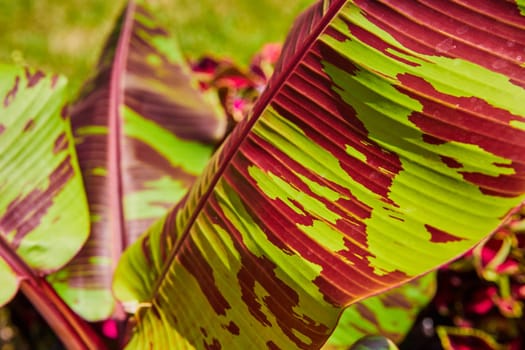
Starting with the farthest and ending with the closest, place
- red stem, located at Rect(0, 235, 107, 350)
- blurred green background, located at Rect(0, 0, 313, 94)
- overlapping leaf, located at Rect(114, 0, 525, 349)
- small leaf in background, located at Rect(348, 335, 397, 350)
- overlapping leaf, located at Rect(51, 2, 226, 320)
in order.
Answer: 1. blurred green background, located at Rect(0, 0, 313, 94)
2. overlapping leaf, located at Rect(51, 2, 226, 320)
3. red stem, located at Rect(0, 235, 107, 350)
4. small leaf in background, located at Rect(348, 335, 397, 350)
5. overlapping leaf, located at Rect(114, 0, 525, 349)

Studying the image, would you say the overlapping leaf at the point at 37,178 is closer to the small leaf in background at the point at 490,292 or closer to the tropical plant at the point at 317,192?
the tropical plant at the point at 317,192

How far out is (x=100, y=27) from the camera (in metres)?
2.71

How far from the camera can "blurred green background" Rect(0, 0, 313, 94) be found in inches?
99.7

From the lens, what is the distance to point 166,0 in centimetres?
277

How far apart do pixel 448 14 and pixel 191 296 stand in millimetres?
429

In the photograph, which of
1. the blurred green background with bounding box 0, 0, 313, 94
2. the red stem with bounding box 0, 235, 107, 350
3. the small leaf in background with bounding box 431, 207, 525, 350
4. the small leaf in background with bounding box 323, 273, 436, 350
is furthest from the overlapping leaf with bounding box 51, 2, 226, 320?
the blurred green background with bounding box 0, 0, 313, 94

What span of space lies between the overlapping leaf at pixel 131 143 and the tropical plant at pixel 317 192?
0.17ft

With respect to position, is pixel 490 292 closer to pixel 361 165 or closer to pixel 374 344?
pixel 374 344

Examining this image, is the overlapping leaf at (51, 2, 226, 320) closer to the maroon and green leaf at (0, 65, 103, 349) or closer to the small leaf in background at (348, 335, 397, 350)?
the maroon and green leaf at (0, 65, 103, 349)

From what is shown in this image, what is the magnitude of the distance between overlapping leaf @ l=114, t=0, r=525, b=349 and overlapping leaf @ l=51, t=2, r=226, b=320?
0.36 m

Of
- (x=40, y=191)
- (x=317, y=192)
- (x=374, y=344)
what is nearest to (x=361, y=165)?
(x=317, y=192)

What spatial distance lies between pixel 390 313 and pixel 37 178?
0.54m

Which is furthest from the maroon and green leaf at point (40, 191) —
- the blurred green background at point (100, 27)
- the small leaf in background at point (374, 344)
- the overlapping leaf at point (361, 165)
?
the blurred green background at point (100, 27)

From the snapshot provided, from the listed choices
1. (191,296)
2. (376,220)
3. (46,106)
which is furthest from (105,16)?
(376,220)
